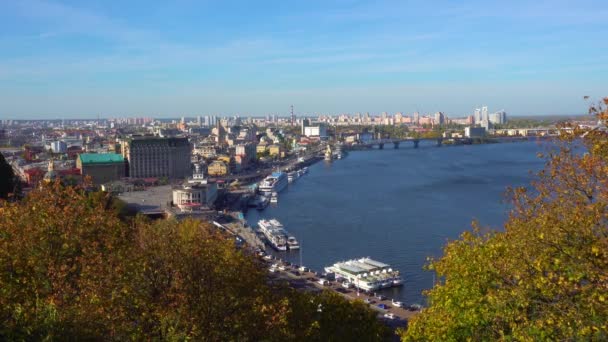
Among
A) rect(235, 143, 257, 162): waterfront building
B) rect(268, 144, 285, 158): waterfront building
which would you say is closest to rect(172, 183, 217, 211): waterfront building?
rect(235, 143, 257, 162): waterfront building

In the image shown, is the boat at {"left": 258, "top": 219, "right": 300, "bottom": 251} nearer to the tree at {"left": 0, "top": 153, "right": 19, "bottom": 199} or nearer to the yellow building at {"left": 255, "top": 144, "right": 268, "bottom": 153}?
the tree at {"left": 0, "top": 153, "right": 19, "bottom": 199}

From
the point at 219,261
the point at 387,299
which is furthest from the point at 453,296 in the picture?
the point at 387,299

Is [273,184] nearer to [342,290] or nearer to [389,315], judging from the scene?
[342,290]

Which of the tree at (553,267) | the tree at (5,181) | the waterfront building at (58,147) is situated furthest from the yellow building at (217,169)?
the tree at (553,267)

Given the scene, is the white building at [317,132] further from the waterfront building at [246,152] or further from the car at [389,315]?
the car at [389,315]

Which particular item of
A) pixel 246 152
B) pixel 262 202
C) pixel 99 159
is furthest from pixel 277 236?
pixel 246 152

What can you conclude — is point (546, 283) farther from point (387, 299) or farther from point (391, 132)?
point (391, 132)
